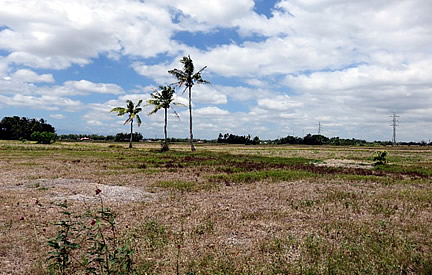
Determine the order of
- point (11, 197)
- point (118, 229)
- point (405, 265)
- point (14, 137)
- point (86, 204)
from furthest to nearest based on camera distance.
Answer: point (14, 137) < point (11, 197) < point (86, 204) < point (118, 229) < point (405, 265)

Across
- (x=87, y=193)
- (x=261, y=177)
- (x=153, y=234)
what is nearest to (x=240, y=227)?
(x=153, y=234)

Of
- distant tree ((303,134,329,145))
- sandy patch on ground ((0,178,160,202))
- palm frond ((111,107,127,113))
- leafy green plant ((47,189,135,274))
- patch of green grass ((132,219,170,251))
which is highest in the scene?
palm frond ((111,107,127,113))

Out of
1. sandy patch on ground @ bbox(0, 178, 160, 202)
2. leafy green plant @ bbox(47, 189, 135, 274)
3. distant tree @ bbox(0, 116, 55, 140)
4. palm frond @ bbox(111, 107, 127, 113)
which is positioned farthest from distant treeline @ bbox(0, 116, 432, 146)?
leafy green plant @ bbox(47, 189, 135, 274)

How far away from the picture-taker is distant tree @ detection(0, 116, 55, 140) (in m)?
122

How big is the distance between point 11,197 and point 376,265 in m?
14.9

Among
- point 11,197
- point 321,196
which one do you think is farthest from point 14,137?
point 321,196

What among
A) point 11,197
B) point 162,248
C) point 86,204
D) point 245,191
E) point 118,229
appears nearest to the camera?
point 162,248

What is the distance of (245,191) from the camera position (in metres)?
17.3

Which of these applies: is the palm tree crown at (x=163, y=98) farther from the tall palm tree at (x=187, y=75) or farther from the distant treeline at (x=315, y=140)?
the distant treeline at (x=315, y=140)

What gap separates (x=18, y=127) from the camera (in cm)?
12319

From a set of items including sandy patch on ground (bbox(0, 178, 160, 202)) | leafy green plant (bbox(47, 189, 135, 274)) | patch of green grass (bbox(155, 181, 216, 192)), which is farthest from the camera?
patch of green grass (bbox(155, 181, 216, 192))

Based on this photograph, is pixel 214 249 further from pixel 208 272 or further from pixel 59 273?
pixel 59 273

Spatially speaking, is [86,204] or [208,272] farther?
[86,204]

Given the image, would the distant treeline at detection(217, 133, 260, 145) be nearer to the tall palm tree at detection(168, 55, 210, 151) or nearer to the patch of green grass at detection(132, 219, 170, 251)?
the tall palm tree at detection(168, 55, 210, 151)
